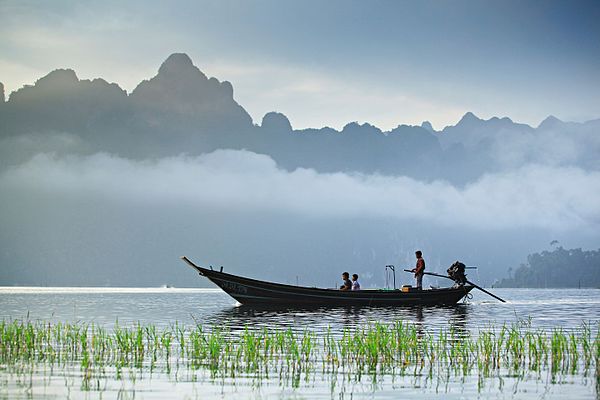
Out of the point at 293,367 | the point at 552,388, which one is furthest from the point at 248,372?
the point at 552,388

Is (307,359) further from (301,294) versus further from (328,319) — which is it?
(301,294)

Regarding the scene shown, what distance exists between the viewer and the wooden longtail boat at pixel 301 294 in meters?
47.8

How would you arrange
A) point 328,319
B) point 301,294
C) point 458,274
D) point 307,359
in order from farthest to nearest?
point 458,274, point 301,294, point 328,319, point 307,359

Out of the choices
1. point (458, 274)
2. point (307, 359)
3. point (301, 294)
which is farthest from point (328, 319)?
point (307, 359)

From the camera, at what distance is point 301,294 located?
158 ft

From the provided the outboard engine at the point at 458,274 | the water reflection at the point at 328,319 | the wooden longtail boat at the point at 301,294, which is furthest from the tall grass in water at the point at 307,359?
the outboard engine at the point at 458,274

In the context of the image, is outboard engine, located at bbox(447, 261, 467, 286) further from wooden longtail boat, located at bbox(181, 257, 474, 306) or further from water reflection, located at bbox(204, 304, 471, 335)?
wooden longtail boat, located at bbox(181, 257, 474, 306)

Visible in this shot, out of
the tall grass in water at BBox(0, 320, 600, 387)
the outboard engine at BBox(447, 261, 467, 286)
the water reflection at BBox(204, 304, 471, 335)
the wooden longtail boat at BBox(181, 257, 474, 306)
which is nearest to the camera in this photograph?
the tall grass in water at BBox(0, 320, 600, 387)

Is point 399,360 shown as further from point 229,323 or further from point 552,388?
point 229,323

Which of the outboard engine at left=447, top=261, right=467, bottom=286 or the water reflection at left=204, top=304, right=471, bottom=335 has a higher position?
the outboard engine at left=447, top=261, right=467, bottom=286

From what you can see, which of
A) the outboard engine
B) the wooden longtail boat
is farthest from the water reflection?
the outboard engine

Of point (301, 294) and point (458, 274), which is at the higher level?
point (458, 274)

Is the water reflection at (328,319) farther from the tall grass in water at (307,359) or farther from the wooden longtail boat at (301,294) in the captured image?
the tall grass in water at (307,359)

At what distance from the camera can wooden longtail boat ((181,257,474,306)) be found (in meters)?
47.8
